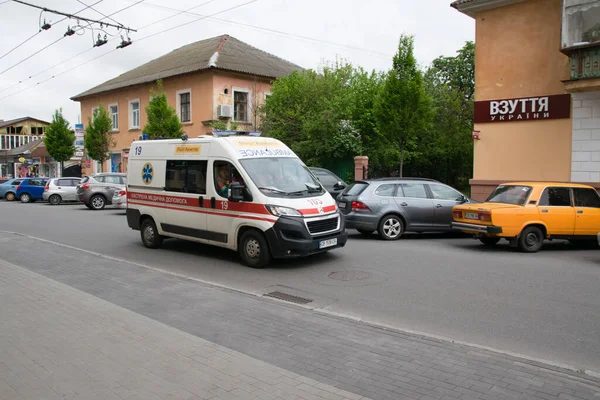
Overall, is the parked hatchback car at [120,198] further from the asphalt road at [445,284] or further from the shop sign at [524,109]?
the shop sign at [524,109]

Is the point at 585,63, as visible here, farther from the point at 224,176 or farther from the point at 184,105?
the point at 184,105

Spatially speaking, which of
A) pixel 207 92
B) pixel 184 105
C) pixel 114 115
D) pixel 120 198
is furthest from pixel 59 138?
pixel 120 198

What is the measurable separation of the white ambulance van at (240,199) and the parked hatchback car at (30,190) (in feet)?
72.5

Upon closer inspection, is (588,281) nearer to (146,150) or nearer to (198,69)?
(146,150)

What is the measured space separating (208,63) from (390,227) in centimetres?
2088

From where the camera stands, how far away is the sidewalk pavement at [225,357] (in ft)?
13.5

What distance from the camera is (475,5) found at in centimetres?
1784

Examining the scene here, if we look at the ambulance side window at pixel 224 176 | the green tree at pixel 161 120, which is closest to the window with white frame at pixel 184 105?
the green tree at pixel 161 120

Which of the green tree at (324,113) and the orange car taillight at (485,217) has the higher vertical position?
the green tree at (324,113)

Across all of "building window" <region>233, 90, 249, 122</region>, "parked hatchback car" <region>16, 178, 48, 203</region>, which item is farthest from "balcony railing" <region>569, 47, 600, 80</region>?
"parked hatchback car" <region>16, 178, 48, 203</region>

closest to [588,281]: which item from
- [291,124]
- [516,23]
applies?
[516,23]

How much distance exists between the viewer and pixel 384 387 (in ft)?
13.9

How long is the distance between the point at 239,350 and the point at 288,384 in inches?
40.0

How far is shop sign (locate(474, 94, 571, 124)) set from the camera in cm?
1641
